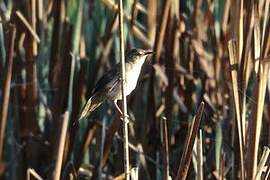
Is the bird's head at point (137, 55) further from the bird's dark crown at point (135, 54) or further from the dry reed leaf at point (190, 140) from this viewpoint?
the dry reed leaf at point (190, 140)

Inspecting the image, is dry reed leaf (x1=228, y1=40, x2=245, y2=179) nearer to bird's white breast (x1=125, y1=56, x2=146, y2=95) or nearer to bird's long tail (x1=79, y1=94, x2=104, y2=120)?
bird's white breast (x1=125, y1=56, x2=146, y2=95)

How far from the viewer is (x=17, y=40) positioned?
4039 millimetres

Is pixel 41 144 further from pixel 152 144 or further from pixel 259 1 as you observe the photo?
pixel 259 1

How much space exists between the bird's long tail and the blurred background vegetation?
199 millimetres

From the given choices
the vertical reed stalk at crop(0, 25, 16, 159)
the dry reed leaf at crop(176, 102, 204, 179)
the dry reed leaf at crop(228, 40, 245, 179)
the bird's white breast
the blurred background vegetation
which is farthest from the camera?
the blurred background vegetation

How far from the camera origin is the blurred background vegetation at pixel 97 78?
3828mm

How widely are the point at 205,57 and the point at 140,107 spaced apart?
1.48 feet

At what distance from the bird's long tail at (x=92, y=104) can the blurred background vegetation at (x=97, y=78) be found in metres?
0.20

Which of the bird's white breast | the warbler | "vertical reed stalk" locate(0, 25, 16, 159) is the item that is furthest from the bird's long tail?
"vertical reed stalk" locate(0, 25, 16, 159)

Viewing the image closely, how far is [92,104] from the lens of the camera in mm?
3525

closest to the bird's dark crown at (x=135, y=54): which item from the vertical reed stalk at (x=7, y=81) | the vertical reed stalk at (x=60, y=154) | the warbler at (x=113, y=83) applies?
the warbler at (x=113, y=83)

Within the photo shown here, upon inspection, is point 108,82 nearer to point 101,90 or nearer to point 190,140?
point 101,90

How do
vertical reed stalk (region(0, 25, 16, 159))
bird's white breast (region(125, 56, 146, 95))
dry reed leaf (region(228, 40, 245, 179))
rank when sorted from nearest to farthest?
dry reed leaf (region(228, 40, 245, 179))
vertical reed stalk (region(0, 25, 16, 159))
bird's white breast (region(125, 56, 146, 95))

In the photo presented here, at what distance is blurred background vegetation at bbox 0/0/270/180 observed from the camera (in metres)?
3.83
